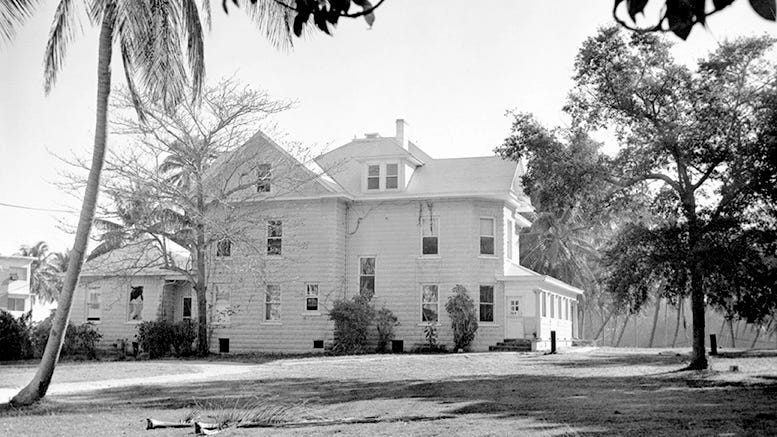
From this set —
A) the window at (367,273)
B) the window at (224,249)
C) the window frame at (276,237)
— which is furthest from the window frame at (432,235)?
the window at (224,249)

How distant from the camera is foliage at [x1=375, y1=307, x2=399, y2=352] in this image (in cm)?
3130

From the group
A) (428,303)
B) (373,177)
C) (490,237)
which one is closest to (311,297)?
(428,303)

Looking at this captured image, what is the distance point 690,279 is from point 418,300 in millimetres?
14455

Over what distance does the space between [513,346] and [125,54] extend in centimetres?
2059

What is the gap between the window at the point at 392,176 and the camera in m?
33.2

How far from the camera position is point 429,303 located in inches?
1268

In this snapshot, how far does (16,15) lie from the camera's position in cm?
1220

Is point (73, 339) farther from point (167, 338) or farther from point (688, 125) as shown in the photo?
point (688, 125)

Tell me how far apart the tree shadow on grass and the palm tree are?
5.49 feet

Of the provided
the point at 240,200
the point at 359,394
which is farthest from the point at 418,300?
the point at 359,394

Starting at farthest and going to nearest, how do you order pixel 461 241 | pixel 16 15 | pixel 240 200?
pixel 461 241 < pixel 240 200 < pixel 16 15

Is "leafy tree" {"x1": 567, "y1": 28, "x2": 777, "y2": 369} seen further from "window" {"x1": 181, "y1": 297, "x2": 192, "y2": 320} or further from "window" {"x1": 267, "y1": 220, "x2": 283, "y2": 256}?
"window" {"x1": 181, "y1": 297, "x2": 192, "y2": 320}

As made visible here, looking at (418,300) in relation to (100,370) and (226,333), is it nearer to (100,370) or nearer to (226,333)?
(226,333)

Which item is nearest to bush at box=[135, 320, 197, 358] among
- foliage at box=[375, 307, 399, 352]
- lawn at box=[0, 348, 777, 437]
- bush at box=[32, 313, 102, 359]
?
bush at box=[32, 313, 102, 359]
